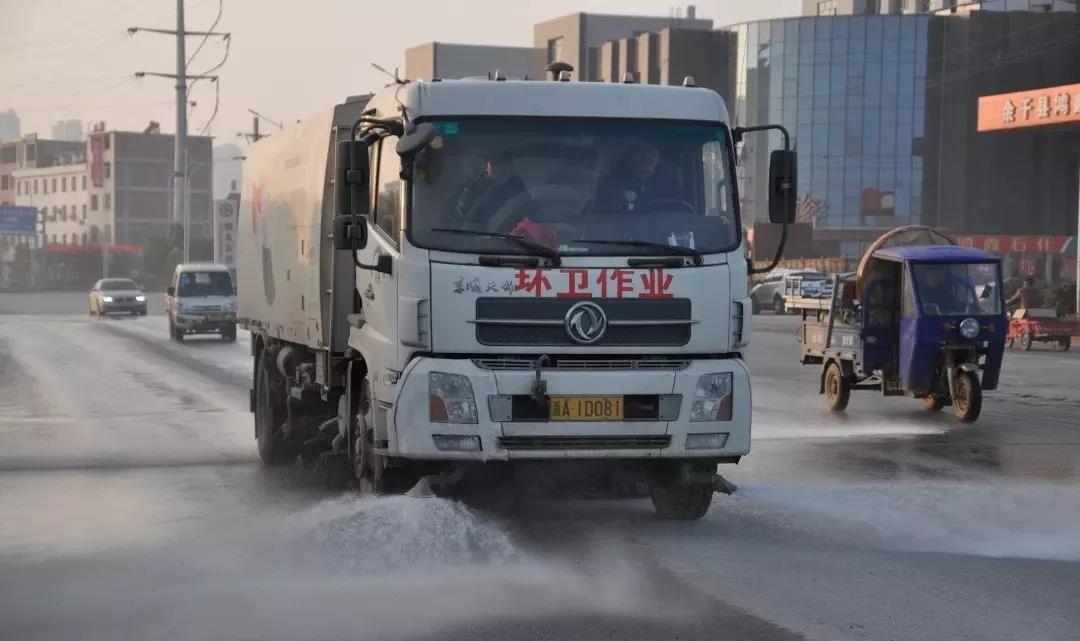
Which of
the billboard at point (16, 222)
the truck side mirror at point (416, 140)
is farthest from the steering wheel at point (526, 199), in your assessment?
the billboard at point (16, 222)

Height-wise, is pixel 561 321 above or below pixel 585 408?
above

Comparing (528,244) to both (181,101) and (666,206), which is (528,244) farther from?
(181,101)

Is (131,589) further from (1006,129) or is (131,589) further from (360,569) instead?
(1006,129)

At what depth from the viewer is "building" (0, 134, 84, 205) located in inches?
7269

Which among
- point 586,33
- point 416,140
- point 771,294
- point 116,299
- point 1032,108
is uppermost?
point 586,33

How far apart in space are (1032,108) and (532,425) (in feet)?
141

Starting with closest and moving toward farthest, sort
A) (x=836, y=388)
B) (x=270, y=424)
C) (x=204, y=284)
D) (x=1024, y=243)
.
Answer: (x=270, y=424), (x=836, y=388), (x=204, y=284), (x=1024, y=243)

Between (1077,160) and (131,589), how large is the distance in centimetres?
9415

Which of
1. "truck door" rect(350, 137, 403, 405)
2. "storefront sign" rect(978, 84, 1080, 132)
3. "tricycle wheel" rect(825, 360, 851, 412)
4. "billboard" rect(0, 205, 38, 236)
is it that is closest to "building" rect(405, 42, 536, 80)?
"billboard" rect(0, 205, 38, 236)

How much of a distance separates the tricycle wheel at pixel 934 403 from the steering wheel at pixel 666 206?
10.4 meters

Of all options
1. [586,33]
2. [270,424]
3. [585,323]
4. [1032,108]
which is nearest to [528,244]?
[585,323]

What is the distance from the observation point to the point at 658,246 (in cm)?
948

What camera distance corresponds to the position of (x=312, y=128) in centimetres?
1248

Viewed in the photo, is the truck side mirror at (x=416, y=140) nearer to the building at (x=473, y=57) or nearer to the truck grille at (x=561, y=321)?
the truck grille at (x=561, y=321)
